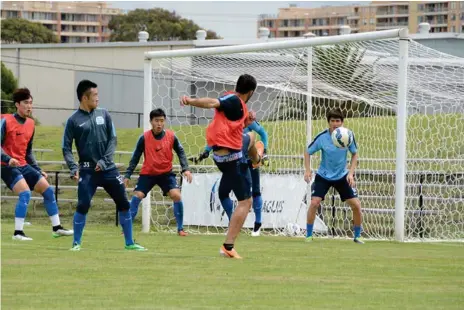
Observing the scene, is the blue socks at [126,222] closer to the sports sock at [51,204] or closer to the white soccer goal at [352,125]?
the sports sock at [51,204]

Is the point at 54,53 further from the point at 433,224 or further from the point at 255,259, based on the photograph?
the point at 255,259

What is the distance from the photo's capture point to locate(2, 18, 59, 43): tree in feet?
357

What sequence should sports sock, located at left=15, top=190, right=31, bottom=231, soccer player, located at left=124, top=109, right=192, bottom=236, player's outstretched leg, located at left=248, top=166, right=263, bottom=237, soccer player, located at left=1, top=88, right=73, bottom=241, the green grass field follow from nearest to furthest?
1. the green grass field
2. soccer player, located at left=1, top=88, right=73, bottom=241
3. sports sock, located at left=15, top=190, right=31, bottom=231
4. soccer player, located at left=124, top=109, right=192, bottom=236
5. player's outstretched leg, located at left=248, top=166, right=263, bottom=237

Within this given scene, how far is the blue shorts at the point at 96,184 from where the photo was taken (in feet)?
43.3

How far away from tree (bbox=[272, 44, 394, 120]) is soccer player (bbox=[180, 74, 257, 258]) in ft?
20.9

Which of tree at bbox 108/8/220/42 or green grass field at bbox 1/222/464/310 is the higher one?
tree at bbox 108/8/220/42

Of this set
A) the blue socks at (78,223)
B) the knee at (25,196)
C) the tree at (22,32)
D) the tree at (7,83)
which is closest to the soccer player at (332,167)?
the blue socks at (78,223)

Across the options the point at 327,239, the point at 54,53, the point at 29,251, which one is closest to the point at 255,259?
the point at 29,251

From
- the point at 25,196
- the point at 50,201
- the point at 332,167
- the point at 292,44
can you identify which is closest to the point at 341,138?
the point at 332,167

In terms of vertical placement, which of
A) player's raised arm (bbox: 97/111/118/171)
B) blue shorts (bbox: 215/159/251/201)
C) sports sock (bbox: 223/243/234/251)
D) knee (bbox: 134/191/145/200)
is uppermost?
player's raised arm (bbox: 97/111/118/171)

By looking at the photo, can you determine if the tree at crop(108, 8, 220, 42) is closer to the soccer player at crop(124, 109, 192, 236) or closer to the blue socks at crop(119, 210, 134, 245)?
the soccer player at crop(124, 109, 192, 236)

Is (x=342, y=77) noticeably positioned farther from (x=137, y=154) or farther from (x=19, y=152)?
(x=19, y=152)

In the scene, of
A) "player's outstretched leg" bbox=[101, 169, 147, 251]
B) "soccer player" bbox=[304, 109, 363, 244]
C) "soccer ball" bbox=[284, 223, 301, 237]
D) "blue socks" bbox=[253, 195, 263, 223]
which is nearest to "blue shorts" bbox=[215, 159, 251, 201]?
"player's outstretched leg" bbox=[101, 169, 147, 251]

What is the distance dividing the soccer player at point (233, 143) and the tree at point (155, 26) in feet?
316
